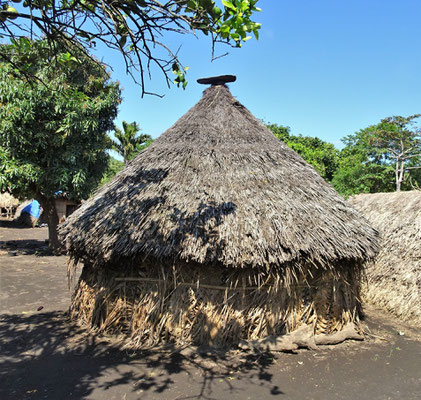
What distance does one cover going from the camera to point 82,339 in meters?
5.36

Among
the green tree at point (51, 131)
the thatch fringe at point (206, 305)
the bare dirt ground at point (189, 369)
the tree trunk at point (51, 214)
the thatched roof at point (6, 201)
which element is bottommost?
the bare dirt ground at point (189, 369)

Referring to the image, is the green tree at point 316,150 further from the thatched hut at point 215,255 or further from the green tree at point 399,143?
the thatched hut at point 215,255

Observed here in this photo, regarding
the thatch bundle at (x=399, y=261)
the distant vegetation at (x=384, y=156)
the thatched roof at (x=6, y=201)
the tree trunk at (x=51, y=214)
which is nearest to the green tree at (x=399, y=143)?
the distant vegetation at (x=384, y=156)

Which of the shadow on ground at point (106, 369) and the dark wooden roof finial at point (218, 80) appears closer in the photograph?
the shadow on ground at point (106, 369)

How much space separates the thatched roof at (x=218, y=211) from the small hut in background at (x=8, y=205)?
22423 mm

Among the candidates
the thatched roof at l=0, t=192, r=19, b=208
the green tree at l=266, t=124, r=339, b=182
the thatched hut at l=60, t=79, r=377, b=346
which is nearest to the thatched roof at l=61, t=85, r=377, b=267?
the thatched hut at l=60, t=79, r=377, b=346

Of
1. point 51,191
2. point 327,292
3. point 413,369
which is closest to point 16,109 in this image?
point 51,191

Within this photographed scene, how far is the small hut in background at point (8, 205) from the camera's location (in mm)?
24797

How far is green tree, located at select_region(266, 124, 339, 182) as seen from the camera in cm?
1944

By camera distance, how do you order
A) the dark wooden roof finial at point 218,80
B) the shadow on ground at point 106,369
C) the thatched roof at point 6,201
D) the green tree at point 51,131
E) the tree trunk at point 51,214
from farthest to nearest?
the thatched roof at point 6,201 < the tree trunk at point 51,214 < the green tree at point 51,131 < the dark wooden roof finial at point 218,80 < the shadow on ground at point 106,369

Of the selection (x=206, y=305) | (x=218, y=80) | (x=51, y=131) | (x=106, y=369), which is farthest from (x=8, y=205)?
(x=206, y=305)

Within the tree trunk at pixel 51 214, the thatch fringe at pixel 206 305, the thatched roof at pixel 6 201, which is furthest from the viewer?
the thatched roof at pixel 6 201

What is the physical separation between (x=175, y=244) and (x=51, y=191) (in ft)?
27.4

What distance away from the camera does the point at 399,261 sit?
7.27 metres
